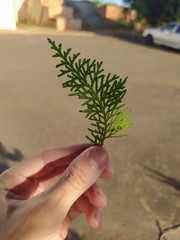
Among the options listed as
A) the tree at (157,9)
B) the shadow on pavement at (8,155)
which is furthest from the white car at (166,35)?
the shadow on pavement at (8,155)

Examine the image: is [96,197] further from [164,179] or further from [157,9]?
[157,9]

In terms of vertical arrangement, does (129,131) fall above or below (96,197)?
below

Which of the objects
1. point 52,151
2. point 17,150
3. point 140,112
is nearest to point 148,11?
point 140,112

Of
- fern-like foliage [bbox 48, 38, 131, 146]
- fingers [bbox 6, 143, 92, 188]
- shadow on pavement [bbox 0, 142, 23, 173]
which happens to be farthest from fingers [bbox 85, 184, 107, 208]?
shadow on pavement [bbox 0, 142, 23, 173]

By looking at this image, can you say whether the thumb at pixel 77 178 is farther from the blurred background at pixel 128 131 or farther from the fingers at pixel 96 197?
the blurred background at pixel 128 131

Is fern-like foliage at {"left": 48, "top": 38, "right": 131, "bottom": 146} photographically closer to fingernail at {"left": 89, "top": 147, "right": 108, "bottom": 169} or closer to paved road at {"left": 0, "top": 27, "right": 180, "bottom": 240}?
fingernail at {"left": 89, "top": 147, "right": 108, "bottom": 169}

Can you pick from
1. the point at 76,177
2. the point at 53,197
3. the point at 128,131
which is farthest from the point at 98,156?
the point at 128,131
